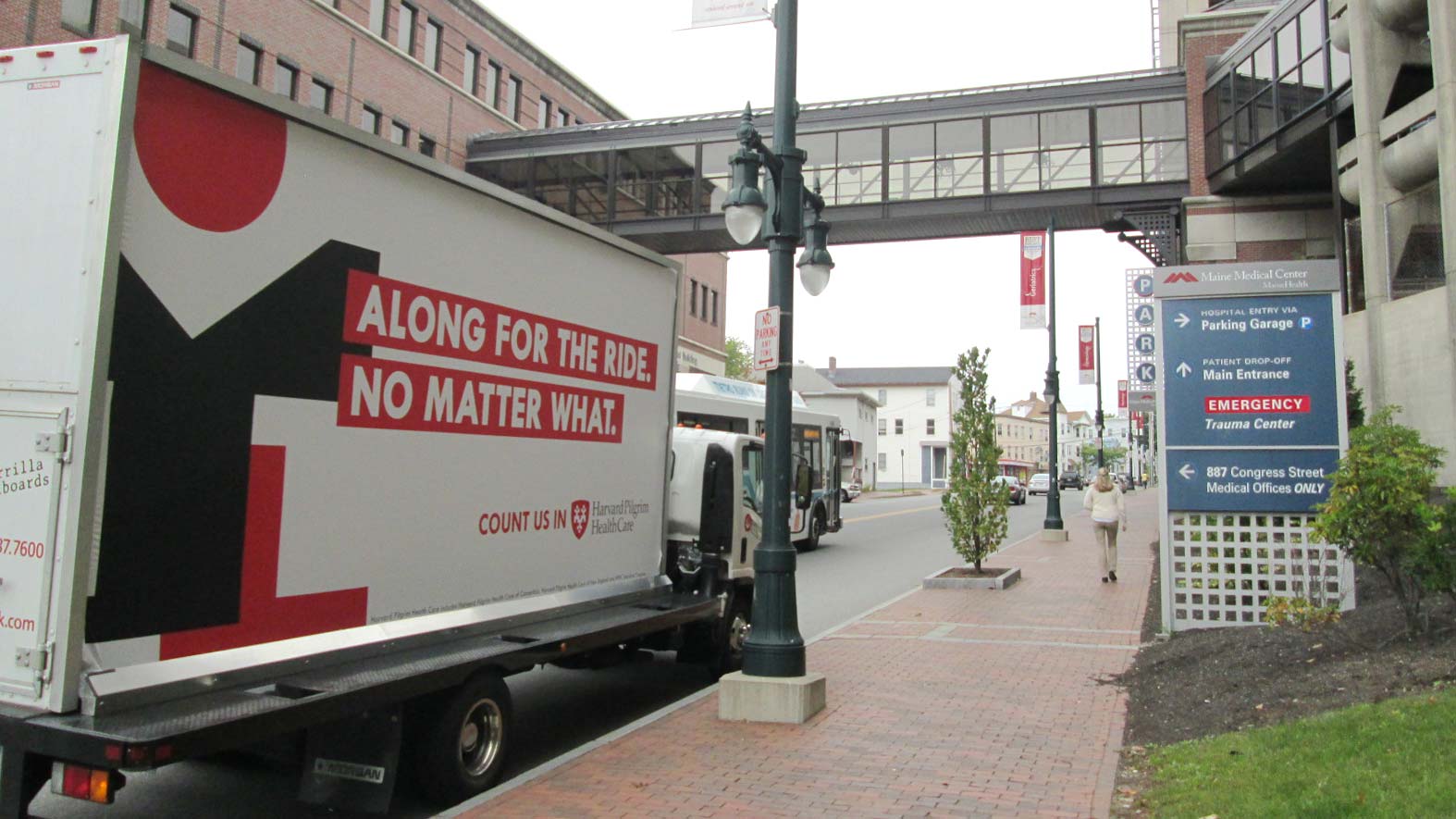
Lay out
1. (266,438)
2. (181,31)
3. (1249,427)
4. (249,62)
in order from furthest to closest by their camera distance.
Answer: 1. (249,62)
2. (181,31)
3. (1249,427)
4. (266,438)

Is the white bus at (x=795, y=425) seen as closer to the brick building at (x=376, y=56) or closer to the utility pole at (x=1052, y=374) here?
the utility pole at (x=1052, y=374)

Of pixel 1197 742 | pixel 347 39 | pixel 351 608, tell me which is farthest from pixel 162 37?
pixel 1197 742

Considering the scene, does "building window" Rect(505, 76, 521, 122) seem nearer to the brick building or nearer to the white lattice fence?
the brick building

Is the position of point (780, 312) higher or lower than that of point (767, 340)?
higher

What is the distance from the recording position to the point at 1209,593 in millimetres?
Answer: 9211

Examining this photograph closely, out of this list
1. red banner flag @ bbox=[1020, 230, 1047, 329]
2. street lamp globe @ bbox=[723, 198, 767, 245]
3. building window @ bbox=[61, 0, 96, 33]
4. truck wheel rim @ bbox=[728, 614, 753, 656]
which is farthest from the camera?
red banner flag @ bbox=[1020, 230, 1047, 329]

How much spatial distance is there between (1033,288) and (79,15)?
2111 centimetres

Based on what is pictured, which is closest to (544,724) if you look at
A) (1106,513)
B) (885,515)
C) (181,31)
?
(1106,513)

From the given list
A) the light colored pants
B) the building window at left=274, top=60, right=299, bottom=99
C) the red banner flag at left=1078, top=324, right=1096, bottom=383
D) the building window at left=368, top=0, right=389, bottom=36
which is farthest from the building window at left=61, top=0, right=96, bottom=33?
the red banner flag at left=1078, top=324, right=1096, bottom=383

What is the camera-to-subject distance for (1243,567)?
919cm

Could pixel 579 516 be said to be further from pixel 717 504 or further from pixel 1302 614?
pixel 1302 614

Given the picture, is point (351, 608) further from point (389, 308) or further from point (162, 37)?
point (162, 37)

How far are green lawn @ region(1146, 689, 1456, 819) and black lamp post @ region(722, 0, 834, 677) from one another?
2.49 metres

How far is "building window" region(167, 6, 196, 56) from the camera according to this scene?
23.2 m
